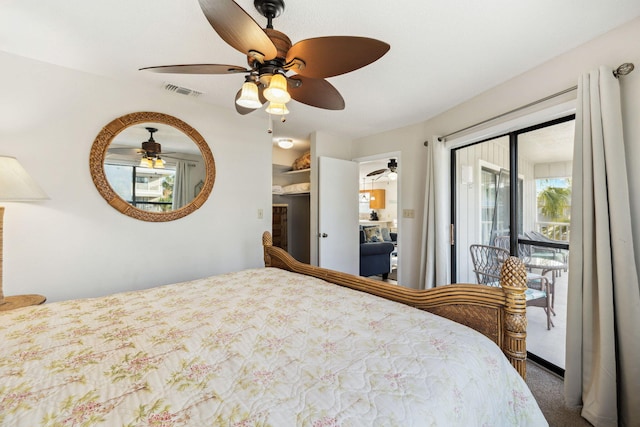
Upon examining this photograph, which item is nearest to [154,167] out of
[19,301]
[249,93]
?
[19,301]

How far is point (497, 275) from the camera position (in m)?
2.55

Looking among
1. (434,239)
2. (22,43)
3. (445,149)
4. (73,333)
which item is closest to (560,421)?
(434,239)

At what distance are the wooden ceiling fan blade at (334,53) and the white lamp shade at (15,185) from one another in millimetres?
1710

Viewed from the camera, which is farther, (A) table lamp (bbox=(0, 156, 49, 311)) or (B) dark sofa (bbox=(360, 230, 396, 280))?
(B) dark sofa (bbox=(360, 230, 396, 280))

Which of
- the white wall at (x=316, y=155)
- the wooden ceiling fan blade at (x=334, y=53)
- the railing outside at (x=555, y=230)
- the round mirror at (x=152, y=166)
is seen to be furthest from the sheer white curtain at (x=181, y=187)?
the railing outside at (x=555, y=230)

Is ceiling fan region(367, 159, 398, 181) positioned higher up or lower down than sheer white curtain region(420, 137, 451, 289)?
higher up

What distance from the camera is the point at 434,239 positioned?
2.93 meters

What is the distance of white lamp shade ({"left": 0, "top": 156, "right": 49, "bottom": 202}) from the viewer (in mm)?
1519

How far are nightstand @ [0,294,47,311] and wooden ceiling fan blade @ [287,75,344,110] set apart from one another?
2016 mm

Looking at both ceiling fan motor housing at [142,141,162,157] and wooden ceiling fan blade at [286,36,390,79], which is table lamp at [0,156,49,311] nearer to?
ceiling fan motor housing at [142,141,162,157]

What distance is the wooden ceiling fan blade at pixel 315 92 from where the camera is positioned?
1.49 metres

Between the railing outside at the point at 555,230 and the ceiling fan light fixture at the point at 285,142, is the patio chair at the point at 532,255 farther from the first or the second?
the ceiling fan light fixture at the point at 285,142

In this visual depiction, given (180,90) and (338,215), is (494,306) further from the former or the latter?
(180,90)

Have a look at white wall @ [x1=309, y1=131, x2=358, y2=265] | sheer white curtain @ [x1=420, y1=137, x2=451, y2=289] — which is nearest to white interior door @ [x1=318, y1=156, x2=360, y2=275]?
white wall @ [x1=309, y1=131, x2=358, y2=265]
